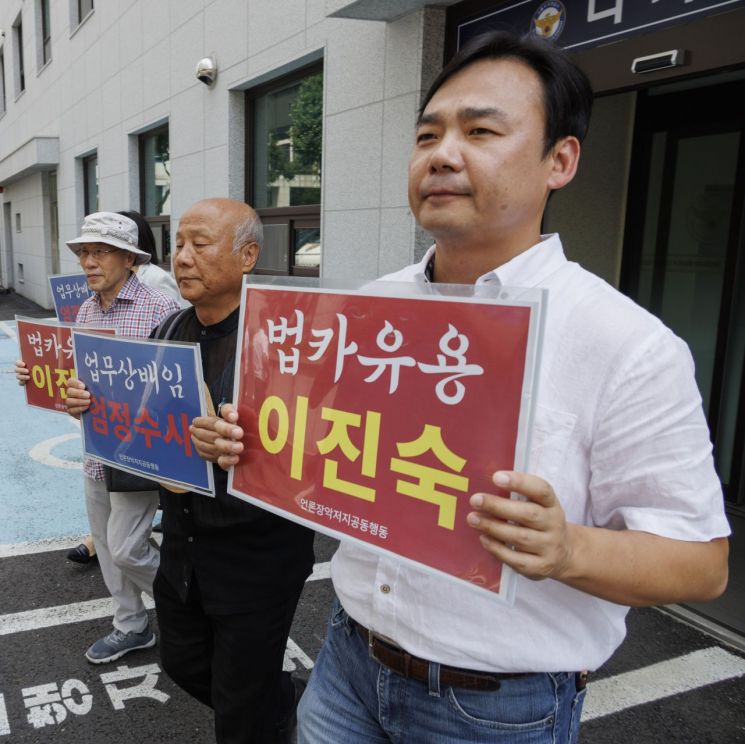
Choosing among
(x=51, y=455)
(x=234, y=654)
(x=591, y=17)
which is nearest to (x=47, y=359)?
(x=234, y=654)

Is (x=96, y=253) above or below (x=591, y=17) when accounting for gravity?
below

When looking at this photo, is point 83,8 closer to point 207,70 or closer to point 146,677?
point 207,70

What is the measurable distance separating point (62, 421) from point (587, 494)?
6.91 meters

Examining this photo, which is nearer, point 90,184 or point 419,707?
point 419,707

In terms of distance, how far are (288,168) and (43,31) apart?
13175 mm

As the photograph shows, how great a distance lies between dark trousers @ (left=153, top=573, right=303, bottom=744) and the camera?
7.18ft

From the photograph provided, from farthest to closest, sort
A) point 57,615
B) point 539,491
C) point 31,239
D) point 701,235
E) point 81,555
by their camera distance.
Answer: point 31,239
point 701,235
point 81,555
point 57,615
point 539,491

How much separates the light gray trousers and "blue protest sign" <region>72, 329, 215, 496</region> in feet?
2.31

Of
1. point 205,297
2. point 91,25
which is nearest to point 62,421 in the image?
point 205,297

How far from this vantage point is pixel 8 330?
1344 centimetres

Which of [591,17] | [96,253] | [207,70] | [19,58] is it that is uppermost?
[19,58]

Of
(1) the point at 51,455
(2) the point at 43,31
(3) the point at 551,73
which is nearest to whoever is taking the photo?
(3) the point at 551,73

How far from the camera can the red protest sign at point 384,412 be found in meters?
1.09

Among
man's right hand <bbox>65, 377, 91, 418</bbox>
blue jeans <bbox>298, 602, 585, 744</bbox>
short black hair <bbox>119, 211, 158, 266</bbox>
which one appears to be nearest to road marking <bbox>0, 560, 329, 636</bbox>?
man's right hand <bbox>65, 377, 91, 418</bbox>
